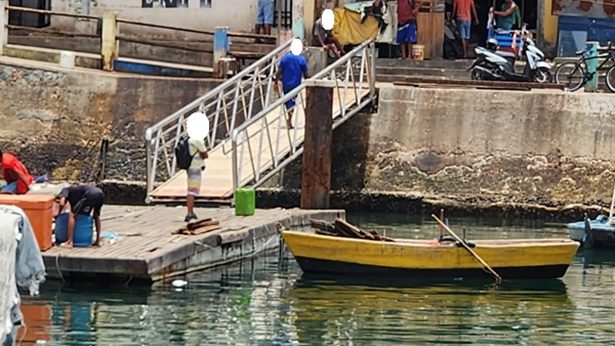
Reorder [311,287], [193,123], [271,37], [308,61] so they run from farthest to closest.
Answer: [271,37] → [308,61] → [193,123] → [311,287]

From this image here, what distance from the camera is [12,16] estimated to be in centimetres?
3566

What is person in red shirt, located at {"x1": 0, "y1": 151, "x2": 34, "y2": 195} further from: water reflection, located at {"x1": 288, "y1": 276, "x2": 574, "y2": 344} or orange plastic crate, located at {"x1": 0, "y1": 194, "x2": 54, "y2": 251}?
water reflection, located at {"x1": 288, "y1": 276, "x2": 574, "y2": 344}

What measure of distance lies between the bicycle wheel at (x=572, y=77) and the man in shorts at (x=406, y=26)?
3447 mm

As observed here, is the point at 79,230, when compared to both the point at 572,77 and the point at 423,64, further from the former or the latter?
the point at 423,64

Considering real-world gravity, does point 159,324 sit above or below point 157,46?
below

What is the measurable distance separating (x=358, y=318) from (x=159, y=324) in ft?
7.82

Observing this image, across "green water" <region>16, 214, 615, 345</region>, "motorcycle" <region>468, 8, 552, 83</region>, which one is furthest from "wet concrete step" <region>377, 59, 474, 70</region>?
"green water" <region>16, 214, 615, 345</region>

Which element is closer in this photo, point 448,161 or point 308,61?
point 448,161

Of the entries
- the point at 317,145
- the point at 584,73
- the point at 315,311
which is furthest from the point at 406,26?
the point at 315,311

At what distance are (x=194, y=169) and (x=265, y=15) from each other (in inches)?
494

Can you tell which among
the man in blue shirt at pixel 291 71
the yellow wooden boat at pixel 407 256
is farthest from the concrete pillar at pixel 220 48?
the yellow wooden boat at pixel 407 256

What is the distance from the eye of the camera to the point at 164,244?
803 inches

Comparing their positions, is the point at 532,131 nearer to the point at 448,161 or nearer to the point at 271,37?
the point at 448,161

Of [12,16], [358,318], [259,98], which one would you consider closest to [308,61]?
[259,98]
